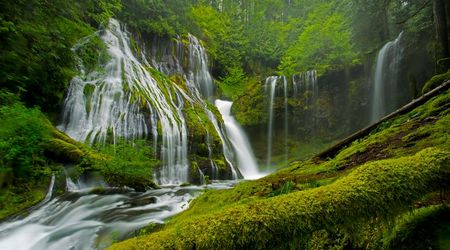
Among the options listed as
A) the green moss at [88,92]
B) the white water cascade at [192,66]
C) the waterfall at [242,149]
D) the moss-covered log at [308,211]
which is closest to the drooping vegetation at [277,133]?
the moss-covered log at [308,211]

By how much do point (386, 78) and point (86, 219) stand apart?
1615 cm

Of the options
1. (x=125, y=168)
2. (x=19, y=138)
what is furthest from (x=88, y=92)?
(x=19, y=138)

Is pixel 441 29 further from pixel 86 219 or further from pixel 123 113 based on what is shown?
pixel 123 113

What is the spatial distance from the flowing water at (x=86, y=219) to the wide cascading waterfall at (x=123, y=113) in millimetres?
3833

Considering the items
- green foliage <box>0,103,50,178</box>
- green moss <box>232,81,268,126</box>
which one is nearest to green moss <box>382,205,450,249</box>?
green foliage <box>0,103,50,178</box>

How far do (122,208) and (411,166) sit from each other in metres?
6.45

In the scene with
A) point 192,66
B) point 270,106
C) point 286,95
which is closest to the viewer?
point 286,95

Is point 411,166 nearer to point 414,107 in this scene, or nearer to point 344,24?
point 414,107

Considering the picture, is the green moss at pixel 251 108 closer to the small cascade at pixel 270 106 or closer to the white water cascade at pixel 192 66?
the small cascade at pixel 270 106

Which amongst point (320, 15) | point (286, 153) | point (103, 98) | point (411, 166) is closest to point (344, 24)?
point (320, 15)

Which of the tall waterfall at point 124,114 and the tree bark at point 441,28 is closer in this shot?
the tree bark at point 441,28

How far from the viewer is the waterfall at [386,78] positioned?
14.7 metres

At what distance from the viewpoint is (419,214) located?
1.59 m

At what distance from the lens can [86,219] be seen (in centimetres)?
600
